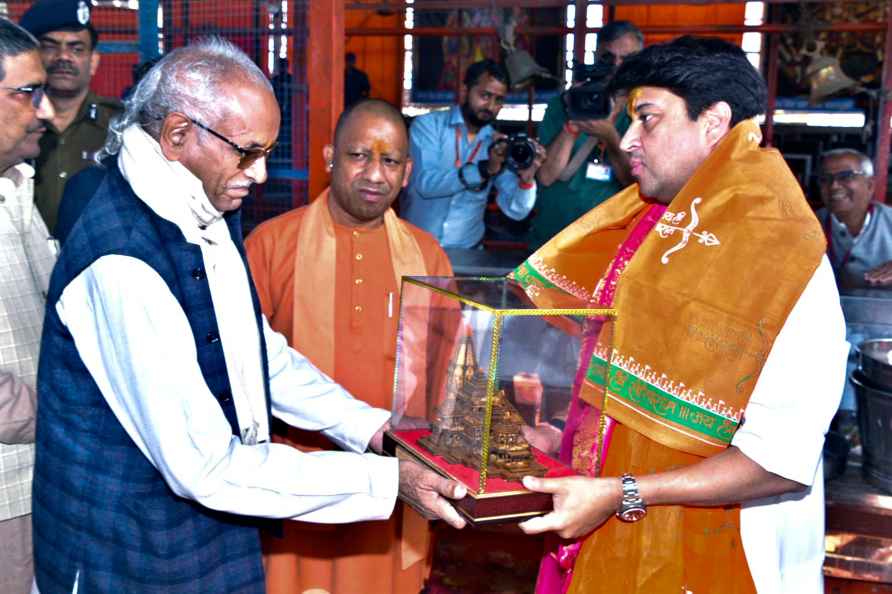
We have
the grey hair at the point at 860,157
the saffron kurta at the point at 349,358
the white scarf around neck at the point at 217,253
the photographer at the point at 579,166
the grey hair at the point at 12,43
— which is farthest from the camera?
the grey hair at the point at 860,157

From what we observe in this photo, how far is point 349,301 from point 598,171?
1924 millimetres

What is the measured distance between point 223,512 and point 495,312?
748mm

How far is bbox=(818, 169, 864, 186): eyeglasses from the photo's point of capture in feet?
17.9

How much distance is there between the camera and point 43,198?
391cm

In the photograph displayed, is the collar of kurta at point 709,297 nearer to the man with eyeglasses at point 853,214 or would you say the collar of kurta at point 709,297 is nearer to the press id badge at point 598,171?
the press id badge at point 598,171

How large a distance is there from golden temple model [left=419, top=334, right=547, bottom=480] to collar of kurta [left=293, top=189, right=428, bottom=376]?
37.0 inches

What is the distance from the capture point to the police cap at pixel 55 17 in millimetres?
3957

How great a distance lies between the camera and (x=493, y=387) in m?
1.88

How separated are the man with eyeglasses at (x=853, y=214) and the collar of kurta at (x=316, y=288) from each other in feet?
11.6

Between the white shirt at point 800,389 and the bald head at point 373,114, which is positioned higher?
the bald head at point 373,114

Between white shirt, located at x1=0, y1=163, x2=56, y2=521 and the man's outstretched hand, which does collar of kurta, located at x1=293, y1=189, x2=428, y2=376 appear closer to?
white shirt, located at x1=0, y1=163, x2=56, y2=521

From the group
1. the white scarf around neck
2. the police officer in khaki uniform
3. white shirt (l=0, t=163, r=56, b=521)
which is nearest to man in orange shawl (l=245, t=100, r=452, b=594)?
white shirt (l=0, t=163, r=56, b=521)

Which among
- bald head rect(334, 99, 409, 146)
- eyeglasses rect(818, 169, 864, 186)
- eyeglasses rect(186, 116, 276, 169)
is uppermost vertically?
bald head rect(334, 99, 409, 146)

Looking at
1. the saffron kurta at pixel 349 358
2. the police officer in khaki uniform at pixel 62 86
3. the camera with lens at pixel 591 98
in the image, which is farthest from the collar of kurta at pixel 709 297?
the police officer in khaki uniform at pixel 62 86
